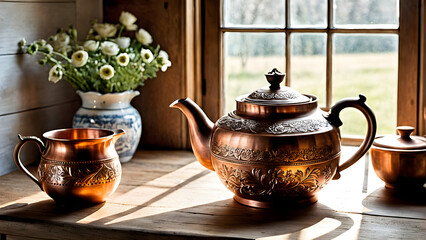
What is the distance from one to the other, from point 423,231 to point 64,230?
67 centimetres

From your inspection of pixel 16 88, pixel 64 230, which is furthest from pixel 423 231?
pixel 16 88

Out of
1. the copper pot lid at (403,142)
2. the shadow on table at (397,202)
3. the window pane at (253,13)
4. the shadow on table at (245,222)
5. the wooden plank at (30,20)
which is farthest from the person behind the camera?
the window pane at (253,13)

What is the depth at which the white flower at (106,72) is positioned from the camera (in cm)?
150

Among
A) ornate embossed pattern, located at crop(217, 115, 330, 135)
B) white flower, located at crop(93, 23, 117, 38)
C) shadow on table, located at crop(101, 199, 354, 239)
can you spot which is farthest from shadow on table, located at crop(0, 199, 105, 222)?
white flower, located at crop(93, 23, 117, 38)

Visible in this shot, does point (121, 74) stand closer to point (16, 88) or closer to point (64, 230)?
point (16, 88)

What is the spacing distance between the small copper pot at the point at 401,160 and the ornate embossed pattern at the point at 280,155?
192 millimetres

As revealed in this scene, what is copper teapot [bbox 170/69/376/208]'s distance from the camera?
1146 mm

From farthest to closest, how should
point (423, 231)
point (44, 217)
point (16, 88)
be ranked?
1. point (16, 88)
2. point (44, 217)
3. point (423, 231)

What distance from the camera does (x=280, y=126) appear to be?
3.81ft

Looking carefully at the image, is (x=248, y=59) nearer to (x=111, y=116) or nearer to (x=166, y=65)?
(x=166, y=65)

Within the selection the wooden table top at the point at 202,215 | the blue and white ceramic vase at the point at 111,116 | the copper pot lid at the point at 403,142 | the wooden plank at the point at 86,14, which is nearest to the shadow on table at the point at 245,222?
the wooden table top at the point at 202,215

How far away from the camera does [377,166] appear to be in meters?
1.33

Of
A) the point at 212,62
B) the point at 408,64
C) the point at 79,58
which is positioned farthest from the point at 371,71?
the point at 79,58

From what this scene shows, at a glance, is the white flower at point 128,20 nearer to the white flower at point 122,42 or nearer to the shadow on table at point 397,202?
the white flower at point 122,42
